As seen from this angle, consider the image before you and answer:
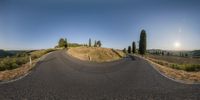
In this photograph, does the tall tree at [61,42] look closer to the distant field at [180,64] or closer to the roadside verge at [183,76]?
the distant field at [180,64]

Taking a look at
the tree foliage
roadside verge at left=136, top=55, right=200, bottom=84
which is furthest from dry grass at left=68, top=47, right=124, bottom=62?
the tree foliage

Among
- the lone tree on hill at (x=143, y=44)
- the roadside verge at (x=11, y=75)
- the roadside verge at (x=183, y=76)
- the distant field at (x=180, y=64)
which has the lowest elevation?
the distant field at (x=180, y=64)

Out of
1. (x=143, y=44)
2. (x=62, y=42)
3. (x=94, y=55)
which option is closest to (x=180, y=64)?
(x=94, y=55)

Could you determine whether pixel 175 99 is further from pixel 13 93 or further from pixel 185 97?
pixel 13 93

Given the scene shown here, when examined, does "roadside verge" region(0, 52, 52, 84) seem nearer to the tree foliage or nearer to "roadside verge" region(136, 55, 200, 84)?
"roadside verge" region(136, 55, 200, 84)

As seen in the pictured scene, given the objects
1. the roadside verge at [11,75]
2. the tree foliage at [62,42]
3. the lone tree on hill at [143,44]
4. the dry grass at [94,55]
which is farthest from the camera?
the tree foliage at [62,42]

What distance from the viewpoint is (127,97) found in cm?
777

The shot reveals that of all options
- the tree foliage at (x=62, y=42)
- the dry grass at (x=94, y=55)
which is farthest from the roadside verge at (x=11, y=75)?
the tree foliage at (x=62, y=42)

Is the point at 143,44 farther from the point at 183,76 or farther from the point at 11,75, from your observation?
the point at 11,75

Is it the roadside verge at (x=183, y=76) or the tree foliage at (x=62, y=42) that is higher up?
the tree foliage at (x=62, y=42)

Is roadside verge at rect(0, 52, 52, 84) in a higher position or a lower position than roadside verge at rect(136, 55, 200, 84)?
higher

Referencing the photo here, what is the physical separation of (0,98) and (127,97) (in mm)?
4954

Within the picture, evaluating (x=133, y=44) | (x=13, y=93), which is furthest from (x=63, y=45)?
(x=13, y=93)

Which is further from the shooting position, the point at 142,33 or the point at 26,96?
the point at 142,33
